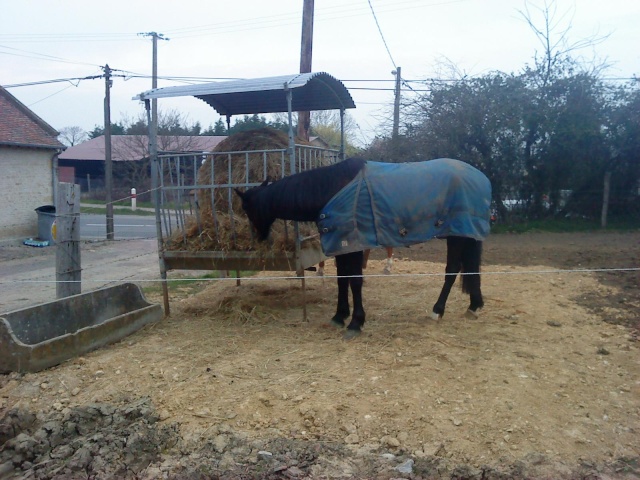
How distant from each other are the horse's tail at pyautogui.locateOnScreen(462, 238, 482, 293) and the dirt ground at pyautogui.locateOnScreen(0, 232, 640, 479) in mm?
386

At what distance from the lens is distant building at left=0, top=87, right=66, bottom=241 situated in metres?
15.7

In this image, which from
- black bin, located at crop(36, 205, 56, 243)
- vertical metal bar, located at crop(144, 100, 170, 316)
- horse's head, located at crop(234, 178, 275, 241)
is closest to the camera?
horse's head, located at crop(234, 178, 275, 241)

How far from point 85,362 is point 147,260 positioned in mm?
7191

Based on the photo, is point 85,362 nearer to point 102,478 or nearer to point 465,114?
point 102,478

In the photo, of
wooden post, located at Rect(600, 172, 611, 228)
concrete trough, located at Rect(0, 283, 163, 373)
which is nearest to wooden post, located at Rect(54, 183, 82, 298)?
concrete trough, located at Rect(0, 283, 163, 373)

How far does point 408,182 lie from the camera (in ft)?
18.2

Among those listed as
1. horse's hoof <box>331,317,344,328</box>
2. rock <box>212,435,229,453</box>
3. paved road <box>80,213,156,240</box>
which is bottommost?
rock <box>212,435,229,453</box>

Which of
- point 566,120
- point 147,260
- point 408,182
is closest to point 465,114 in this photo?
point 566,120

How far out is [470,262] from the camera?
593 cm

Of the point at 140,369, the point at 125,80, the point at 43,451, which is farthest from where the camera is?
the point at 125,80

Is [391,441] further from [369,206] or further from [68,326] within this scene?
[68,326]

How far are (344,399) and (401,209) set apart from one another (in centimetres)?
206

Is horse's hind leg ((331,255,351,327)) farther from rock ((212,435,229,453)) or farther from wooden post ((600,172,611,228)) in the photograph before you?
wooden post ((600,172,611,228))

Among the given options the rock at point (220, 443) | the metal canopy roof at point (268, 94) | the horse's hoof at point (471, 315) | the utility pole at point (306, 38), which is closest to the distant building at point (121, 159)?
the utility pole at point (306, 38)
